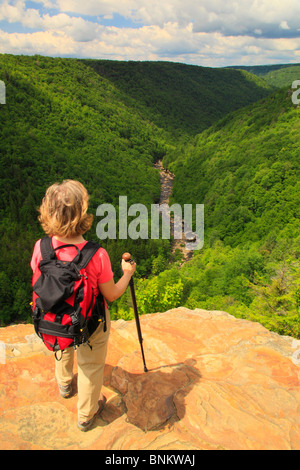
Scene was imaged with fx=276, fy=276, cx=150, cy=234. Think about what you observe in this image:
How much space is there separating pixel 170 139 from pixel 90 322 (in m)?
144

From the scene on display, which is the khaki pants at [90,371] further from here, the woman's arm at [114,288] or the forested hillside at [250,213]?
the forested hillside at [250,213]

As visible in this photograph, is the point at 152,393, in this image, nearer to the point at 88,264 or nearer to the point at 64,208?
the point at 88,264

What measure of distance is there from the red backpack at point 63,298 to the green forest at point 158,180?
1243cm

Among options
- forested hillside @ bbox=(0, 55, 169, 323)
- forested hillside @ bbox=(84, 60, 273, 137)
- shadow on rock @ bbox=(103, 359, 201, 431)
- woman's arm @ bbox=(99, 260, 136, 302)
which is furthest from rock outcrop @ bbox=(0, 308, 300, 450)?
forested hillside @ bbox=(84, 60, 273, 137)

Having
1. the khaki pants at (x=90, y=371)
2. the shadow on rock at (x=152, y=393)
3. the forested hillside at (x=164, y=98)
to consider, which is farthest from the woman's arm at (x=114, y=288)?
the forested hillside at (x=164, y=98)

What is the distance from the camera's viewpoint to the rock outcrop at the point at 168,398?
3.75 m

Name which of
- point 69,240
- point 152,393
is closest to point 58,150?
point 152,393

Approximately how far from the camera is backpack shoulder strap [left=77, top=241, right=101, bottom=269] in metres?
2.99

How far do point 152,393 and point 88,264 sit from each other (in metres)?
3.03

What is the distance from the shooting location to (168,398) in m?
4.62

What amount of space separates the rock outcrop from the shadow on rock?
0.05ft

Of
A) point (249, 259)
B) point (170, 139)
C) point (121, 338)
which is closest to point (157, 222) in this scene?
point (249, 259)

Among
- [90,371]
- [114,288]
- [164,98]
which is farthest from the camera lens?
[164,98]

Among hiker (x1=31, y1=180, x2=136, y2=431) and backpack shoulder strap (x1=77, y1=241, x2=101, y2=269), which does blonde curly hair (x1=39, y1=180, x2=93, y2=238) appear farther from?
backpack shoulder strap (x1=77, y1=241, x2=101, y2=269)
